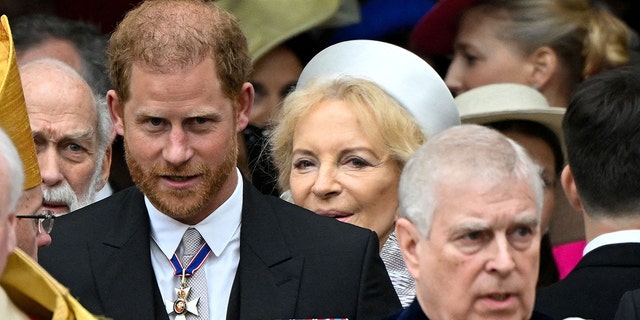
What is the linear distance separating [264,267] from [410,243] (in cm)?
68

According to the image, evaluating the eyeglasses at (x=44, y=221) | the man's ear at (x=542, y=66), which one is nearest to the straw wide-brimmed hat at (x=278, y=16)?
the man's ear at (x=542, y=66)

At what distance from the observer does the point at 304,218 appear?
5.29 meters

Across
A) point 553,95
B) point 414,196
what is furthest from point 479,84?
point 414,196

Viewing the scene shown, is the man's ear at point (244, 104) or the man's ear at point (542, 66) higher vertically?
the man's ear at point (244, 104)

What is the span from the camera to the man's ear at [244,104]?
529cm

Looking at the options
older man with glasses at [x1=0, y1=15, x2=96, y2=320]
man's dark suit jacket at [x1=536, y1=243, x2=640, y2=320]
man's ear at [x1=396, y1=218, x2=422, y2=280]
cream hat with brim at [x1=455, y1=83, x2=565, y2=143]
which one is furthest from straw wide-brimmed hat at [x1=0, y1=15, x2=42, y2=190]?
cream hat with brim at [x1=455, y1=83, x2=565, y2=143]

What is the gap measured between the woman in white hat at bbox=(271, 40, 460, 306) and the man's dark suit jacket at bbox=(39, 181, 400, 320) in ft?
1.61

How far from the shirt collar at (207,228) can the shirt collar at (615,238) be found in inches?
40.6

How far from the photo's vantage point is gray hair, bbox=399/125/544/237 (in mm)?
4492

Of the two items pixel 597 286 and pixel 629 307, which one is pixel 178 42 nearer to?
pixel 597 286

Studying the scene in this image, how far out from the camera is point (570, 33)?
7027 millimetres

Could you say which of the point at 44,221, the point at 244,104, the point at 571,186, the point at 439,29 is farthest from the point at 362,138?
the point at 439,29

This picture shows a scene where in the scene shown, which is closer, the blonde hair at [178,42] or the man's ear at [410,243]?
the man's ear at [410,243]

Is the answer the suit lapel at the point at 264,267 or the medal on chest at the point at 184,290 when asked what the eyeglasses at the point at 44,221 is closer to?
the medal on chest at the point at 184,290
